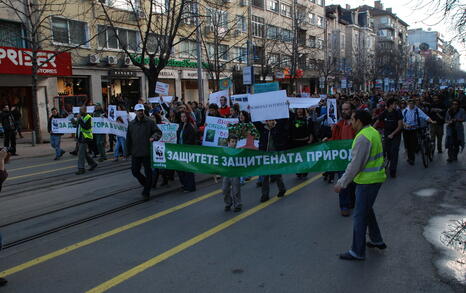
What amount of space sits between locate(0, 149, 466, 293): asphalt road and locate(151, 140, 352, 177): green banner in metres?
0.65

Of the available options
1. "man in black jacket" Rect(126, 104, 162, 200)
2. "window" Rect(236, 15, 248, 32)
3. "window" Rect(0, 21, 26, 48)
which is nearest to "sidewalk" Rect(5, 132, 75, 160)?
"window" Rect(0, 21, 26, 48)

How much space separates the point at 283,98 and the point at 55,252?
4377mm

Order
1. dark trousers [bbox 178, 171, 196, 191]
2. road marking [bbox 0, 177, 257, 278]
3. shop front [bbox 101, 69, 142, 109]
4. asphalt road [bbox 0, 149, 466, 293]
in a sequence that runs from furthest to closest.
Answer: shop front [bbox 101, 69, 142, 109] < dark trousers [bbox 178, 171, 196, 191] < road marking [bbox 0, 177, 257, 278] < asphalt road [bbox 0, 149, 466, 293]

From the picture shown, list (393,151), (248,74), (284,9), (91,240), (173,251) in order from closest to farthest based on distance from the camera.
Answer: (173,251) → (91,240) → (393,151) → (248,74) → (284,9)

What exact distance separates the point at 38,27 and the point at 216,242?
1693 cm

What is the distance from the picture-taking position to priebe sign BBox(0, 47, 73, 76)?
19719 mm

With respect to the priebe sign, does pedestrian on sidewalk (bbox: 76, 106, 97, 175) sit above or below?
below

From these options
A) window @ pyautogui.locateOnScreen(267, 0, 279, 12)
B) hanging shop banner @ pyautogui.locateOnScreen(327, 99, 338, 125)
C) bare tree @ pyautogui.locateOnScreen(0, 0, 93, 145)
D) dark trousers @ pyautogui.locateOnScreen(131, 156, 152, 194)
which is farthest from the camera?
window @ pyautogui.locateOnScreen(267, 0, 279, 12)

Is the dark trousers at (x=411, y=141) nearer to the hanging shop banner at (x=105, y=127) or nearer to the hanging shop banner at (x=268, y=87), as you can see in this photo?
the hanging shop banner at (x=268, y=87)

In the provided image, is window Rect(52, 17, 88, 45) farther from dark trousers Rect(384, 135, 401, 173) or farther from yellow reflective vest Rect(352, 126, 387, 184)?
yellow reflective vest Rect(352, 126, 387, 184)

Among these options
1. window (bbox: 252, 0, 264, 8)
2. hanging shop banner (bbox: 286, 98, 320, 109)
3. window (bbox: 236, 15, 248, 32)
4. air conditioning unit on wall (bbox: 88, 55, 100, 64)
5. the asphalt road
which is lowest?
the asphalt road

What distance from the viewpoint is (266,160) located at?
7.10 metres

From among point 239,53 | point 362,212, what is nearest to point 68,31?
point 239,53

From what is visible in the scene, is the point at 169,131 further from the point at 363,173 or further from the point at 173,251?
the point at 363,173
